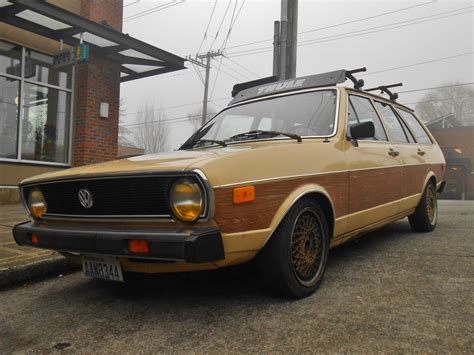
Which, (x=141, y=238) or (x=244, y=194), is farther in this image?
(x=244, y=194)

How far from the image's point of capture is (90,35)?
7758 millimetres

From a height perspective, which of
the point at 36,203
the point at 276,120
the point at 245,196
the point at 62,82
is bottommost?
the point at 36,203

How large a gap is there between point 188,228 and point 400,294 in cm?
160

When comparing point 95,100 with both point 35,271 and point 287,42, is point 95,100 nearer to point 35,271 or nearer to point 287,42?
point 287,42

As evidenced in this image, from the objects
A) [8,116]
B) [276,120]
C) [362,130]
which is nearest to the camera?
[362,130]

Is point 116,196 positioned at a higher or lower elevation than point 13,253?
higher

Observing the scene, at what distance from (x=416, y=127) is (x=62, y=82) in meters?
7.10

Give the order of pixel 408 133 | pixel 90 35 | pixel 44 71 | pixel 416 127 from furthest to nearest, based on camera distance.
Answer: pixel 44 71 → pixel 90 35 → pixel 416 127 → pixel 408 133

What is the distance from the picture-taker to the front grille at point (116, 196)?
7.57 ft

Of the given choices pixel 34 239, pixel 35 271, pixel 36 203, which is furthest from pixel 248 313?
pixel 35 271

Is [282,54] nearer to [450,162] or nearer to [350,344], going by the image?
[350,344]

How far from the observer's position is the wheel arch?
8.36ft

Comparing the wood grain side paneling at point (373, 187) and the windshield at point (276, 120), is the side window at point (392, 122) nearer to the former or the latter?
the wood grain side paneling at point (373, 187)

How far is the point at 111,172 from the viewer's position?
2.46 metres
